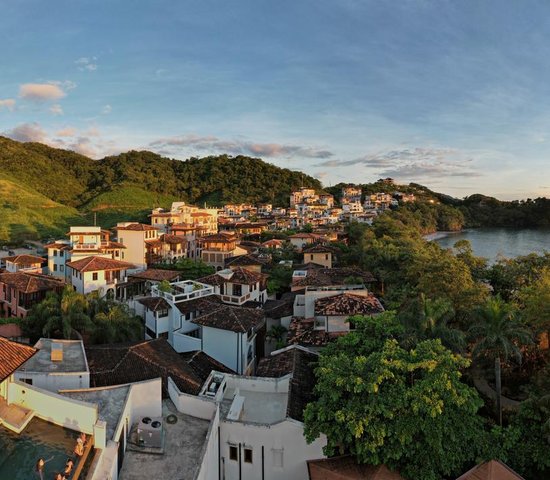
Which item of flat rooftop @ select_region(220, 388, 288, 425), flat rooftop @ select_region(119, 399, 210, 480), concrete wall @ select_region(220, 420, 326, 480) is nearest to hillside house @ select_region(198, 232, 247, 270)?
flat rooftop @ select_region(220, 388, 288, 425)

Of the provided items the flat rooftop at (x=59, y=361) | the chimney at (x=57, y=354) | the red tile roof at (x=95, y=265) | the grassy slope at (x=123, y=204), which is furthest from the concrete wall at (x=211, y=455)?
the grassy slope at (x=123, y=204)

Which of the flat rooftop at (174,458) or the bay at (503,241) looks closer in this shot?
the flat rooftop at (174,458)

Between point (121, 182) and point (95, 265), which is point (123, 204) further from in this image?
point (95, 265)

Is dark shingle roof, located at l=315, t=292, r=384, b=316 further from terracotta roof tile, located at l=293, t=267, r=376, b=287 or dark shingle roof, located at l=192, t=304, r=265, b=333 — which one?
terracotta roof tile, located at l=293, t=267, r=376, b=287

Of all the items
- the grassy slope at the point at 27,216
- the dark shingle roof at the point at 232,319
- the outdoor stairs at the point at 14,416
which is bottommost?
the dark shingle roof at the point at 232,319

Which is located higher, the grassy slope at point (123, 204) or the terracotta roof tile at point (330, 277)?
the grassy slope at point (123, 204)

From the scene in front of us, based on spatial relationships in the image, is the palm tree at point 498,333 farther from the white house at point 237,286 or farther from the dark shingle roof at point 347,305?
the white house at point 237,286

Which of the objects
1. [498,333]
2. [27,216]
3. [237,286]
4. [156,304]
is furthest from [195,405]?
[27,216]

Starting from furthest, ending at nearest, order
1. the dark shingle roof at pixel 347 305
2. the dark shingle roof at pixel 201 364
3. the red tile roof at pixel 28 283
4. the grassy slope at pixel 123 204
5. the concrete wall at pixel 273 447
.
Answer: the grassy slope at pixel 123 204 → the red tile roof at pixel 28 283 → the dark shingle roof at pixel 347 305 → the dark shingle roof at pixel 201 364 → the concrete wall at pixel 273 447
